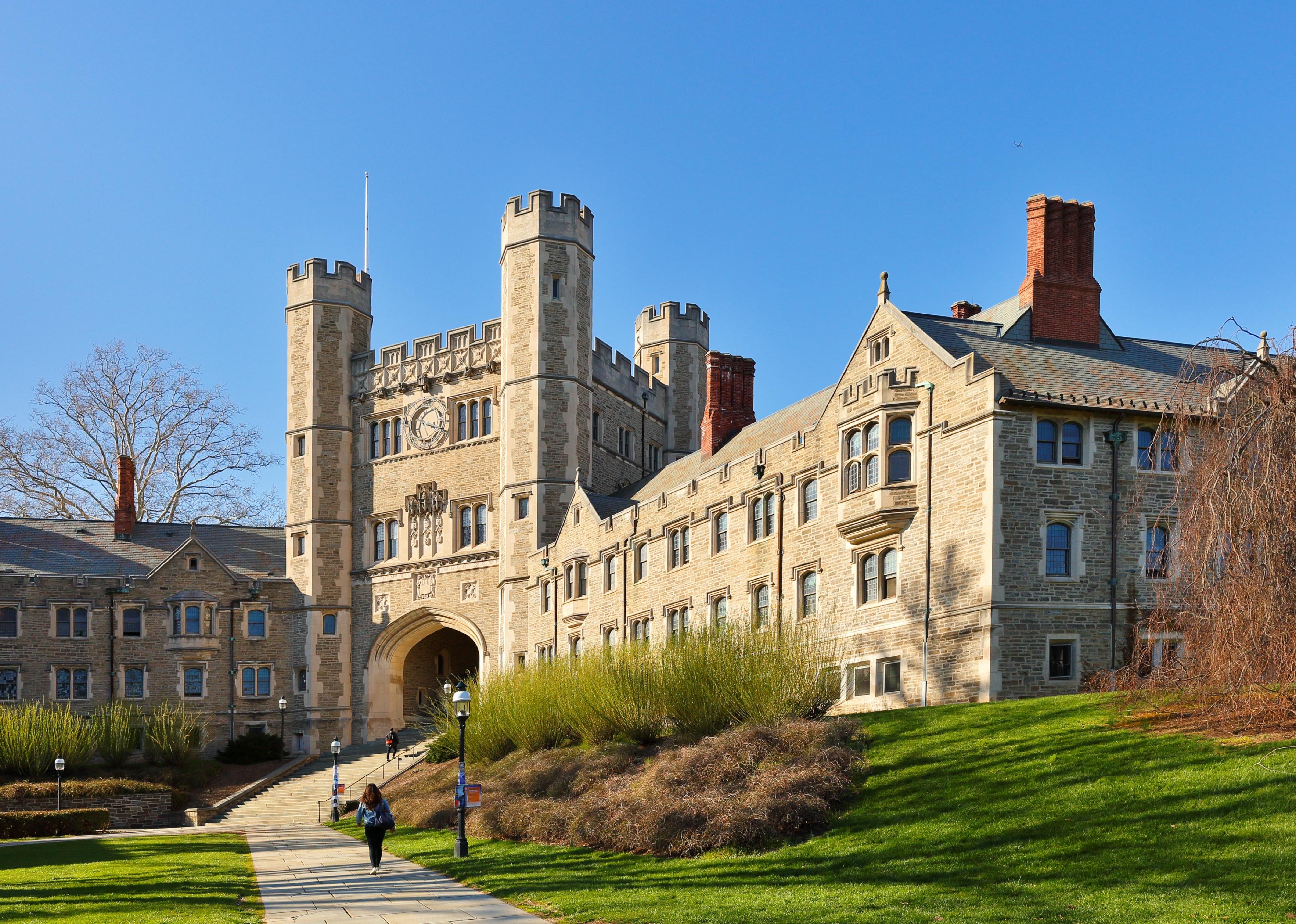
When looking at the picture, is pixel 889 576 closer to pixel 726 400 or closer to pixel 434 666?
pixel 726 400

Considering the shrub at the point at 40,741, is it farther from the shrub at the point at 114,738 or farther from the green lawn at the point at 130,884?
the green lawn at the point at 130,884

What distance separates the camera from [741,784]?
2033 cm

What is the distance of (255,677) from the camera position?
2207 inches

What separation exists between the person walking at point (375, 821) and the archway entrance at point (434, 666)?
3599cm

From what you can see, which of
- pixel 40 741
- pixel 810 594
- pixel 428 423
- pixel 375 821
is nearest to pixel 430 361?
pixel 428 423

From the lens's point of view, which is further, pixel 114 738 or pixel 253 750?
pixel 253 750

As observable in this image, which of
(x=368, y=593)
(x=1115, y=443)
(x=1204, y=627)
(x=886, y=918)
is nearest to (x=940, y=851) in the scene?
(x=886, y=918)

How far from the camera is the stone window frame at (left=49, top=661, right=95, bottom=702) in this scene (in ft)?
174

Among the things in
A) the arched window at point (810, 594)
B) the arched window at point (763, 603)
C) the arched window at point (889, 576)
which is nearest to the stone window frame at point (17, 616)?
the arched window at point (763, 603)

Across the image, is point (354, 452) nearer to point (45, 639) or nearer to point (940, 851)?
point (45, 639)

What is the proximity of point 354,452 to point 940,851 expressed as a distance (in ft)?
149

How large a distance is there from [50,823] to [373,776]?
1160 centimetres

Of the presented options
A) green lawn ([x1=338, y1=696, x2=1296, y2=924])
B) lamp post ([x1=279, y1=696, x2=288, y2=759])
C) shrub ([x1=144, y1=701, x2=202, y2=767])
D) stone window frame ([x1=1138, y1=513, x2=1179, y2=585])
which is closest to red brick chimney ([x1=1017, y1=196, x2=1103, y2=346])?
stone window frame ([x1=1138, y1=513, x2=1179, y2=585])

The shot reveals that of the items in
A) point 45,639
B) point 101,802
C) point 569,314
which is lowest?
point 101,802
